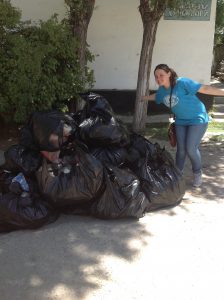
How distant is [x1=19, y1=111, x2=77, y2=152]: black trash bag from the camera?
4.27 m

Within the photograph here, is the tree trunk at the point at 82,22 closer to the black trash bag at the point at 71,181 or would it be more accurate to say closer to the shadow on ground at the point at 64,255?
the black trash bag at the point at 71,181

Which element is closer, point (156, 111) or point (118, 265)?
Answer: point (118, 265)

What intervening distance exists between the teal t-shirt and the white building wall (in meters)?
3.95

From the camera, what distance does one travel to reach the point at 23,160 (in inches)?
169

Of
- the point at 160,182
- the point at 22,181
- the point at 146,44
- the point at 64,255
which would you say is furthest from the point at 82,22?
the point at 64,255

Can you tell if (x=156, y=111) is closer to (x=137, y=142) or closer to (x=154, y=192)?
(x=137, y=142)

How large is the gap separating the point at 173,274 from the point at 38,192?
1.43 metres

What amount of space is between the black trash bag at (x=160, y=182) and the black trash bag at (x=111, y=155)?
175mm

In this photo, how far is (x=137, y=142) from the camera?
482 cm

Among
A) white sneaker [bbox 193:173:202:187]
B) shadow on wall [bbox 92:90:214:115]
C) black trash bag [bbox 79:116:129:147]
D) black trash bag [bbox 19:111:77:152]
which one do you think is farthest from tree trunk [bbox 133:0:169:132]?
black trash bag [bbox 19:111:77:152]

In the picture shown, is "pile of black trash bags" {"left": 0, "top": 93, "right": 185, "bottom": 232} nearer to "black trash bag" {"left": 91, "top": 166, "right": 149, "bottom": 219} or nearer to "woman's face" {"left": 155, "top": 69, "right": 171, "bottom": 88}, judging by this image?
"black trash bag" {"left": 91, "top": 166, "right": 149, "bottom": 219}

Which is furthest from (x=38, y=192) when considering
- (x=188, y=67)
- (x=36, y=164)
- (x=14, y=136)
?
(x=188, y=67)

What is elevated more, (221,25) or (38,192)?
(221,25)

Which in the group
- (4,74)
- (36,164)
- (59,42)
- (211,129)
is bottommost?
(211,129)
